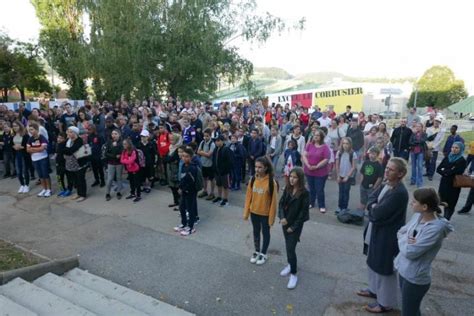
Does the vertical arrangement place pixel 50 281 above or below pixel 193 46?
below

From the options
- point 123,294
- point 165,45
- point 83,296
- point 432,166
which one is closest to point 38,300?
point 83,296

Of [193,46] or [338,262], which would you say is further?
[193,46]

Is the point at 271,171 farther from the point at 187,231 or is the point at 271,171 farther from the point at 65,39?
the point at 65,39

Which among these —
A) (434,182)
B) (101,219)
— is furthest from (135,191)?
(434,182)

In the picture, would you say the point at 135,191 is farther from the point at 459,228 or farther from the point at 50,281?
the point at 459,228

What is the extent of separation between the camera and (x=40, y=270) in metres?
4.68

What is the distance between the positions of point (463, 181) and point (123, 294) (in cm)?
656

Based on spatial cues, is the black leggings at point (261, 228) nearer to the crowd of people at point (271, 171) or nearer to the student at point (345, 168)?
the crowd of people at point (271, 171)

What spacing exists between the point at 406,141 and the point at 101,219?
28.7 feet

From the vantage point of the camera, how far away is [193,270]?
5098mm

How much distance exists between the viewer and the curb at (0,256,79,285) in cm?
439

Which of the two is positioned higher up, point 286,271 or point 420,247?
point 420,247

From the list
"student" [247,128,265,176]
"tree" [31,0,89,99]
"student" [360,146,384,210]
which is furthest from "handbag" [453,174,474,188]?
"tree" [31,0,89,99]

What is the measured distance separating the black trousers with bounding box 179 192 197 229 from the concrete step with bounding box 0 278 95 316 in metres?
2.69
